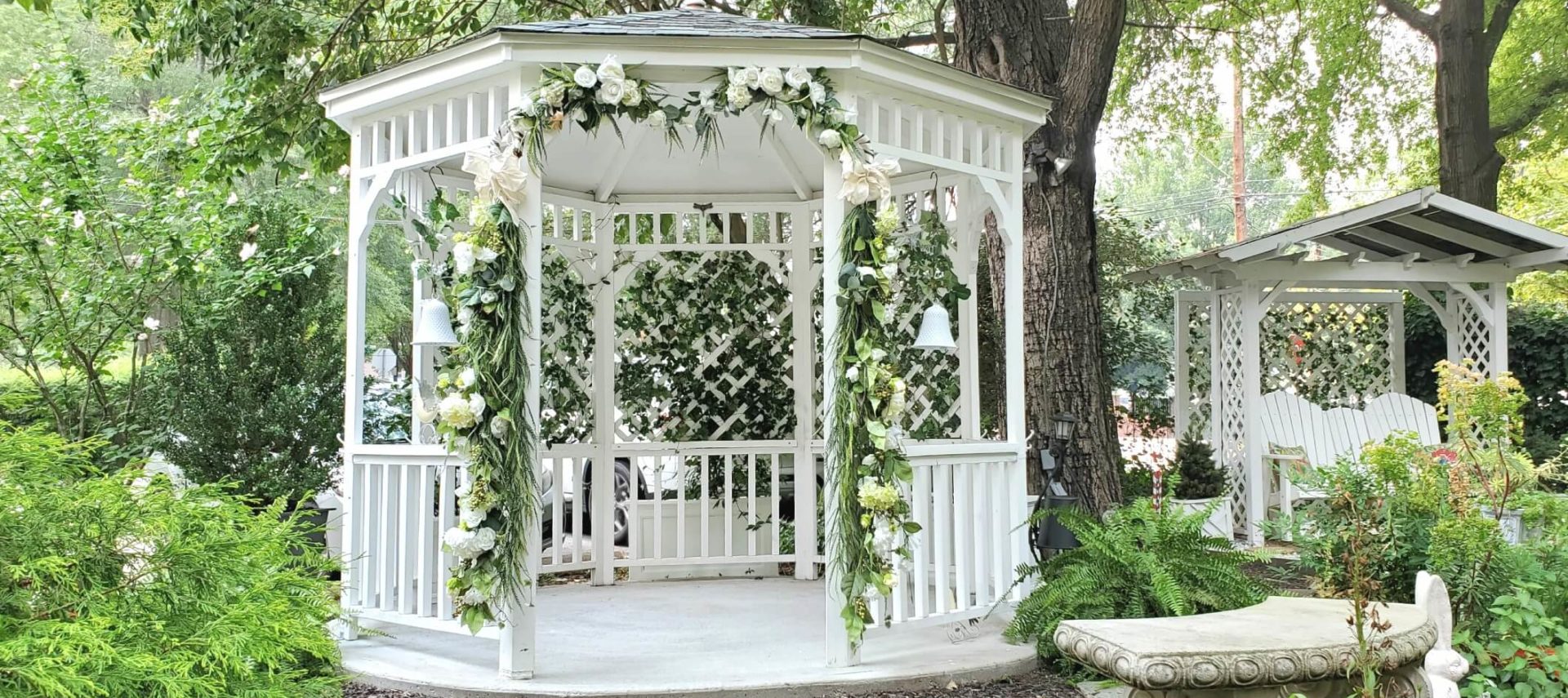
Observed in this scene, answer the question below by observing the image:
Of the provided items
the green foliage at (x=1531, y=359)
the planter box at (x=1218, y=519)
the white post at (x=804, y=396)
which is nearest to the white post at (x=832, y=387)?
the white post at (x=804, y=396)

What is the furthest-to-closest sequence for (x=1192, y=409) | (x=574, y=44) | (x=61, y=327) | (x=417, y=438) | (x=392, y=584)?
1. (x=1192, y=409)
2. (x=61, y=327)
3. (x=417, y=438)
4. (x=392, y=584)
5. (x=574, y=44)

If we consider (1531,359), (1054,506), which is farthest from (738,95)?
(1531,359)

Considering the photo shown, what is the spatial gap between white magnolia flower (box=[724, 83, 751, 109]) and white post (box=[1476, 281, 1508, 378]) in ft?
24.4

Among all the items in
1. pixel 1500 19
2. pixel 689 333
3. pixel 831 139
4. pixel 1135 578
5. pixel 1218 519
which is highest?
pixel 1500 19

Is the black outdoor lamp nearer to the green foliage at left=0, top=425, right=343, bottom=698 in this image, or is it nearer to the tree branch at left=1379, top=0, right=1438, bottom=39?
the green foliage at left=0, top=425, right=343, bottom=698

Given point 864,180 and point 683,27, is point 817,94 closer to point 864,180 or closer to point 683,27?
point 864,180

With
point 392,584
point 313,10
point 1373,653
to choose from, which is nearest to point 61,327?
point 313,10

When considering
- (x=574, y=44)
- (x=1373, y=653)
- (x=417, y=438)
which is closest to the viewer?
(x=1373, y=653)

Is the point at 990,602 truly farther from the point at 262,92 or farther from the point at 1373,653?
the point at 262,92

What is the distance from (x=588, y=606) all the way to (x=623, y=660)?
1.31 metres

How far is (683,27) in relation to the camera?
418 cm

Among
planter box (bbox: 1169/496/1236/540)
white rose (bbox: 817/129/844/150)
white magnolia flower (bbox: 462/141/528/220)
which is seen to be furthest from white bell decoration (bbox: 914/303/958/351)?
planter box (bbox: 1169/496/1236/540)

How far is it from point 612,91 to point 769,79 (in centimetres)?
57

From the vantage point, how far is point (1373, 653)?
2.86 meters
